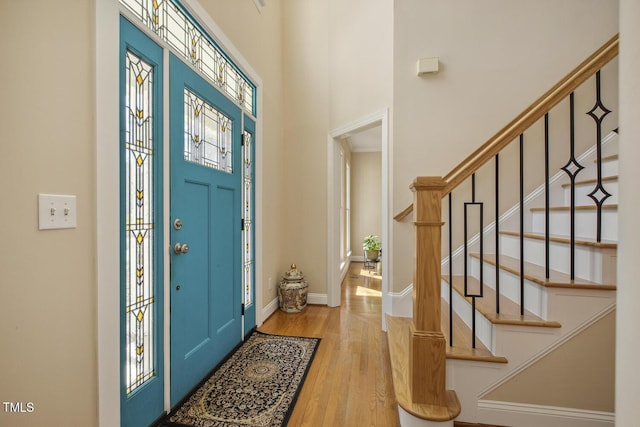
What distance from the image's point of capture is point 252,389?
1.72m

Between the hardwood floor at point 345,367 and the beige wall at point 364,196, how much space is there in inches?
123

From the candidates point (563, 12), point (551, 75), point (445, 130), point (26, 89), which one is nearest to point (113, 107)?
point (26, 89)

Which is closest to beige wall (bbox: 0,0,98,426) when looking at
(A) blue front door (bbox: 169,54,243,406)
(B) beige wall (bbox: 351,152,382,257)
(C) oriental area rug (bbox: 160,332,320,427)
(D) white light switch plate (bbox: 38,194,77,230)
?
(D) white light switch plate (bbox: 38,194,77,230)

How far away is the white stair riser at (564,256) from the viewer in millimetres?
1349

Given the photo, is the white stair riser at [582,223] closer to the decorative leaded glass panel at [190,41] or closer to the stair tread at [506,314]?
the stair tread at [506,314]

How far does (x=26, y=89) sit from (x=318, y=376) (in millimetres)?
2050

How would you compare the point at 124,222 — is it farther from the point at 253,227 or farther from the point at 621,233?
the point at 621,233

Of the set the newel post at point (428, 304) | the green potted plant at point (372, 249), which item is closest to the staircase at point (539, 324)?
the newel post at point (428, 304)

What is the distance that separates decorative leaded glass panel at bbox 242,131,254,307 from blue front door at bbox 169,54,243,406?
108 millimetres

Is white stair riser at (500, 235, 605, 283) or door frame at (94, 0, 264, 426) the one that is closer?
door frame at (94, 0, 264, 426)

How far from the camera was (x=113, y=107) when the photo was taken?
3.83 ft

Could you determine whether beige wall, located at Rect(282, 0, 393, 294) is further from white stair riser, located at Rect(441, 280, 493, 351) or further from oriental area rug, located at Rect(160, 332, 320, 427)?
white stair riser, located at Rect(441, 280, 493, 351)

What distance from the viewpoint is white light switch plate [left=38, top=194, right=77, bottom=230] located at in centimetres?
92

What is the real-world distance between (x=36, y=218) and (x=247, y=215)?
5.41 ft
